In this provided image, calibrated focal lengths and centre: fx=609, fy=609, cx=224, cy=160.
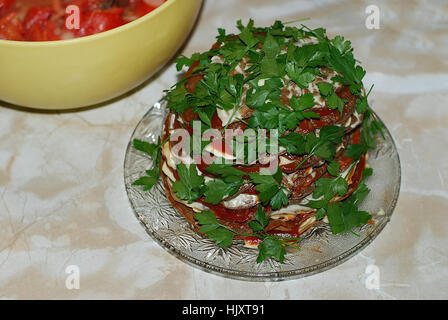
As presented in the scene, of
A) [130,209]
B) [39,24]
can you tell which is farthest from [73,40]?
[130,209]

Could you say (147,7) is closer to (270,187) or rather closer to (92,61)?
(92,61)

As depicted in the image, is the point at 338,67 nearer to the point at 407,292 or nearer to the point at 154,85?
the point at 407,292

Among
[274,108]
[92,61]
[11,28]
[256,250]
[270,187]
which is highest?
[11,28]

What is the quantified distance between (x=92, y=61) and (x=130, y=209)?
0.54 metres

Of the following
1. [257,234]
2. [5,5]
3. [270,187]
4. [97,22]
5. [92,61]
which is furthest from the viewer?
[5,5]

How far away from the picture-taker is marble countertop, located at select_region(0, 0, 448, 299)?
1991 millimetres

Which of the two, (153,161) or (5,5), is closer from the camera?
(153,161)

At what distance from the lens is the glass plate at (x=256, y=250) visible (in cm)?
191

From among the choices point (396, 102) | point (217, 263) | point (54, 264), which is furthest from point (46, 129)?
point (396, 102)

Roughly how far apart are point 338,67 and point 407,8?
117 centimetres

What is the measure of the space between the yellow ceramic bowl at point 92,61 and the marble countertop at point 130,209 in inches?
8.7

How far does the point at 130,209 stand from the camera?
2197mm

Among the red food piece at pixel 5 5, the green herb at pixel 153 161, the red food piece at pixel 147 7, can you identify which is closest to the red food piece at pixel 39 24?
the red food piece at pixel 5 5

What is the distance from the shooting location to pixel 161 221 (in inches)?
80.4
